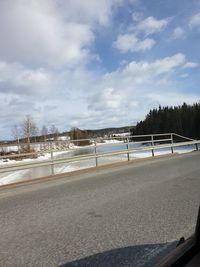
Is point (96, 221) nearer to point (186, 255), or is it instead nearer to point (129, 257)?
point (129, 257)

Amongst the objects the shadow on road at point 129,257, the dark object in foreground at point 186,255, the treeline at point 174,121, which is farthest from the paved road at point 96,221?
the treeline at point 174,121

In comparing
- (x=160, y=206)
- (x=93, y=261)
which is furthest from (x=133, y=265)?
(x=160, y=206)

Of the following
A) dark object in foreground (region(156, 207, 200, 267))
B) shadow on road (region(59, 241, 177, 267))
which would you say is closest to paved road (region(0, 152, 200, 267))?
shadow on road (region(59, 241, 177, 267))

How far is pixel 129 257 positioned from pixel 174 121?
111724mm

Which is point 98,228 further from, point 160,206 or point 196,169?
point 196,169

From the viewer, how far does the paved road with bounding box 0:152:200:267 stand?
4.80 m

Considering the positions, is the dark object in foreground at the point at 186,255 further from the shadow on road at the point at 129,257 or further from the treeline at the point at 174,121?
the treeline at the point at 174,121

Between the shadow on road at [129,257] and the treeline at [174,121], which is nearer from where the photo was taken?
the shadow on road at [129,257]

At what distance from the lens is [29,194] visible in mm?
9898

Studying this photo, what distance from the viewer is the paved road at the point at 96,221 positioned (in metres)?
4.80

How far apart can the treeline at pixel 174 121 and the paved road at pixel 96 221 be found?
9236 centimetres

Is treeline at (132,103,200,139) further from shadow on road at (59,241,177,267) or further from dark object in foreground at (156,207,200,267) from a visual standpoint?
dark object in foreground at (156,207,200,267)

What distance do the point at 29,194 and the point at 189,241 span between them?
784 cm

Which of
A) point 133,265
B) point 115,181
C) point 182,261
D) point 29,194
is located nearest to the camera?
point 182,261
